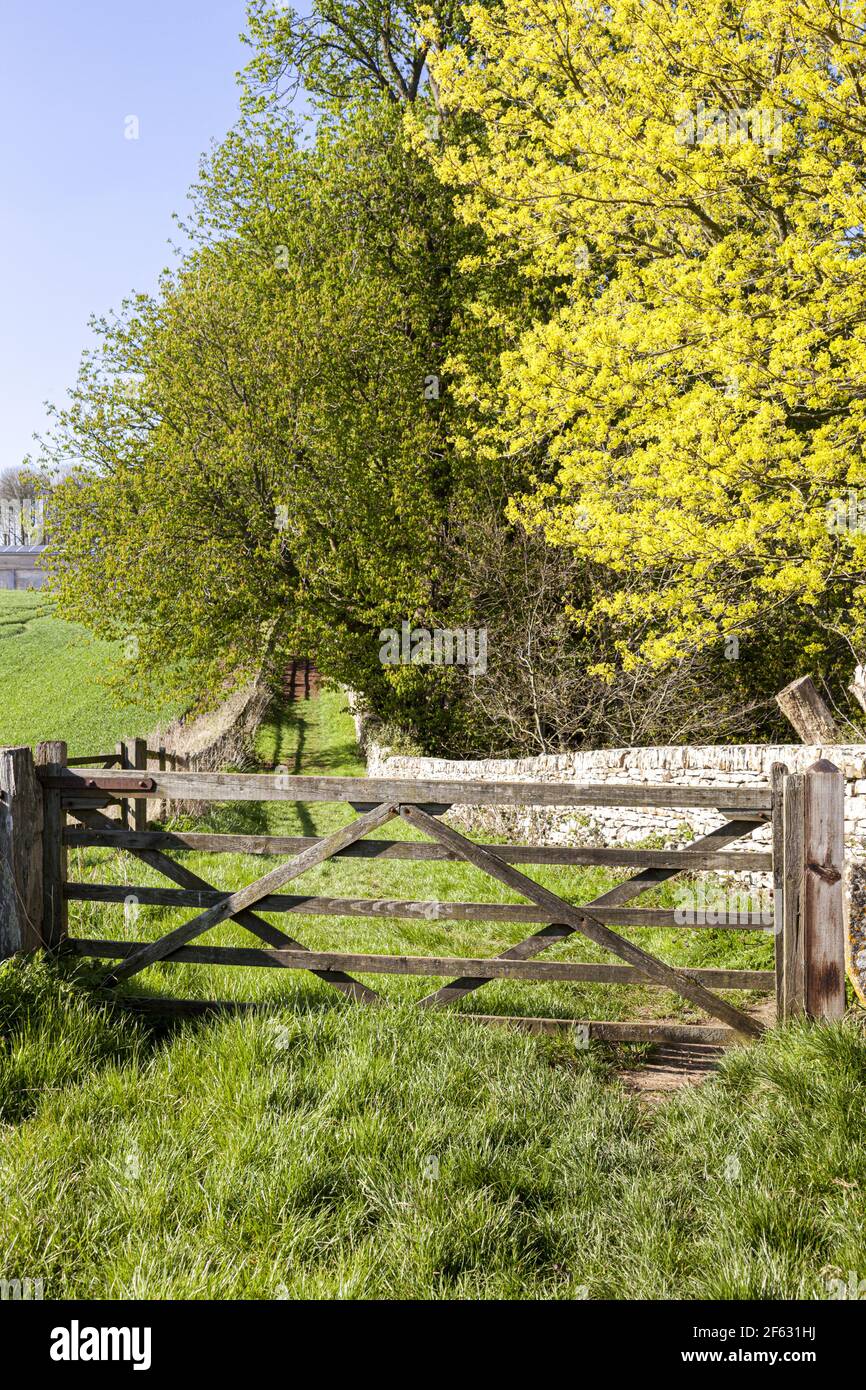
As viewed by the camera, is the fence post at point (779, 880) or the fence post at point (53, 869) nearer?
the fence post at point (779, 880)

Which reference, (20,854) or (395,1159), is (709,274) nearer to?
(20,854)

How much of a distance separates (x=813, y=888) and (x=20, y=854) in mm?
4414

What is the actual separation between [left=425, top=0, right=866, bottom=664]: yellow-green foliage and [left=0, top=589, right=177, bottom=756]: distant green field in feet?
40.4

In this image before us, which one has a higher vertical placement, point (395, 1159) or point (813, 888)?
point (813, 888)

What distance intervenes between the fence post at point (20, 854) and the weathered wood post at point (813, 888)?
4215 mm

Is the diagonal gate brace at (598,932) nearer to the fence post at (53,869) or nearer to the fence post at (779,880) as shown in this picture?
the fence post at (779,880)

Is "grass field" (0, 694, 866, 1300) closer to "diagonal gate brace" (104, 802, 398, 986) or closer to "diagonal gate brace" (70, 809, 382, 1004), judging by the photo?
"diagonal gate brace" (70, 809, 382, 1004)

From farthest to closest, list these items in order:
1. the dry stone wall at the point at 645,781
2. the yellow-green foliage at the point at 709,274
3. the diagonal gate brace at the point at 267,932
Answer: the yellow-green foliage at the point at 709,274
the dry stone wall at the point at 645,781
the diagonal gate brace at the point at 267,932

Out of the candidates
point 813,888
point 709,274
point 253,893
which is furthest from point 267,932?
point 709,274

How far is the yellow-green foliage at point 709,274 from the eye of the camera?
868 cm

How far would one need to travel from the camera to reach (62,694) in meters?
29.9

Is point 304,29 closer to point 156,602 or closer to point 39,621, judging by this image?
point 156,602

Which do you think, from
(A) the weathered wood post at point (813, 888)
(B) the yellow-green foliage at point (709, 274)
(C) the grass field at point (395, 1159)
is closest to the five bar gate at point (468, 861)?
(A) the weathered wood post at point (813, 888)

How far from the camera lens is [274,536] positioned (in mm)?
18203
